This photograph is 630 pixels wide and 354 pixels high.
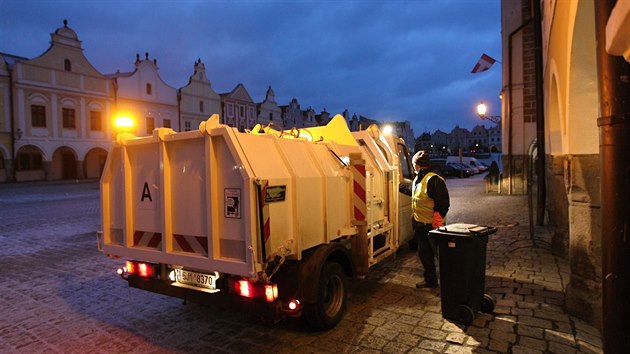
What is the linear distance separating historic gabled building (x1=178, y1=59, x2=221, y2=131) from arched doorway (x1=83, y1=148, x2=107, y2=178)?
8.64m

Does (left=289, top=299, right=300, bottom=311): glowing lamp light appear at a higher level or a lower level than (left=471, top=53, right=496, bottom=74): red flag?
lower

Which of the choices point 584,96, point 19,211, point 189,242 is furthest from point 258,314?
point 19,211

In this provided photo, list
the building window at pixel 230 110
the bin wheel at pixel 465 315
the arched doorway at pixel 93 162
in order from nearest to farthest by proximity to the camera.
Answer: the bin wheel at pixel 465 315, the arched doorway at pixel 93 162, the building window at pixel 230 110

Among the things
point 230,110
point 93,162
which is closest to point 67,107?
point 93,162

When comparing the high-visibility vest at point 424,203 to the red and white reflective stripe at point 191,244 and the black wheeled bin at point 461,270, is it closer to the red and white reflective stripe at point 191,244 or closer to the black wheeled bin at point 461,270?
the black wheeled bin at point 461,270

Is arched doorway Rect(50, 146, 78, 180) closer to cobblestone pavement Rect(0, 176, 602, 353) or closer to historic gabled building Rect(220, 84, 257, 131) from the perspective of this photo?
historic gabled building Rect(220, 84, 257, 131)

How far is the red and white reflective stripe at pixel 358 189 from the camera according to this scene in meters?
4.70

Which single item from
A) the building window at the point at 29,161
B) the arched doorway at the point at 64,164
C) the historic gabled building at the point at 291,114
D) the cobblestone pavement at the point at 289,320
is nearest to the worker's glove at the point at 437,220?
the cobblestone pavement at the point at 289,320

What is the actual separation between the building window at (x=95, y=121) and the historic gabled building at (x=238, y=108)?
1370 cm

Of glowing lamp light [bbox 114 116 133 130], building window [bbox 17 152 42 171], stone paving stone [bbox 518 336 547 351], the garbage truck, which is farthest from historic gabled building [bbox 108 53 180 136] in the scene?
stone paving stone [bbox 518 336 547 351]

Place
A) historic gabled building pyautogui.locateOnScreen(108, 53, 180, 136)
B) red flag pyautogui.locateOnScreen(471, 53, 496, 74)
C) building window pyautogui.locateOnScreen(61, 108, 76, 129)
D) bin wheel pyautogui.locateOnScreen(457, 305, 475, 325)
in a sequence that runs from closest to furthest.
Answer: bin wheel pyautogui.locateOnScreen(457, 305, 475, 325) → red flag pyautogui.locateOnScreen(471, 53, 496, 74) → building window pyautogui.locateOnScreen(61, 108, 76, 129) → historic gabled building pyautogui.locateOnScreen(108, 53, 180, 136)

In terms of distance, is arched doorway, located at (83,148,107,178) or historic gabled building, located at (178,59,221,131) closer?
arched doorway, located at (83,148,107,178)

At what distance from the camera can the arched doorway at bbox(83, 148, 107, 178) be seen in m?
37.5

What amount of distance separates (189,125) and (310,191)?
4327 centimetres
